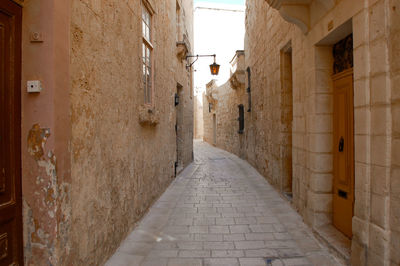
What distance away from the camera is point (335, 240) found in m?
3.17

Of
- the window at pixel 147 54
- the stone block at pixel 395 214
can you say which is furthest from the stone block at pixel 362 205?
the window at pixel 147 54

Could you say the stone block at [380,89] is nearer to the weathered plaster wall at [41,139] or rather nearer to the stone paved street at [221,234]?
the stone paved street at [221,234]

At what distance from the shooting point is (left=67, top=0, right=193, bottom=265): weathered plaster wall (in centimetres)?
233

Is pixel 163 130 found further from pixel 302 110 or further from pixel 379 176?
pixel 379 176

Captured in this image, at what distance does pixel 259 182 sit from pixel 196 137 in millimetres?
28577

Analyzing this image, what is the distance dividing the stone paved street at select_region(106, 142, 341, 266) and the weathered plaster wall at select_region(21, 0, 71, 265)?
113 centimetres

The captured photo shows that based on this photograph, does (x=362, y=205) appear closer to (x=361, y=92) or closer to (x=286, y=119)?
(x=361, y=92)

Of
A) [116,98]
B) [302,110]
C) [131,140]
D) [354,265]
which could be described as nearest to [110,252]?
[131,140]

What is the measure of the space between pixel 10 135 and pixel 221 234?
279 centimetres

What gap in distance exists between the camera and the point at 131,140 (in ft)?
12.3

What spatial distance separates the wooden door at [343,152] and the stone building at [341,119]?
12mm

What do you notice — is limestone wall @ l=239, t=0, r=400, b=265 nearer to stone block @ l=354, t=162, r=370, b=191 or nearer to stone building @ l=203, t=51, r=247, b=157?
stone block @ l=354, t=162, r=370, b=191

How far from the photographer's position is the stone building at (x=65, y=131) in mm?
1886

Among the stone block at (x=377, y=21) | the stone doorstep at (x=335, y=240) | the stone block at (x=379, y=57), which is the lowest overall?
the stone doorstep at (x=335, y=240)
